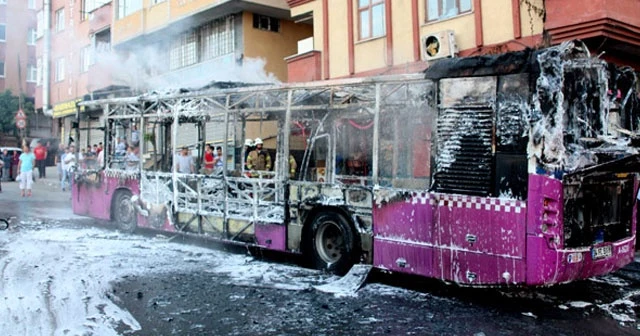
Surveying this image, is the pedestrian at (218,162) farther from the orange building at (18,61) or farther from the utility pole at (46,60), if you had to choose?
the orange building at (18,61)

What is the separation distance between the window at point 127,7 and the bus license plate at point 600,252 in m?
22.2

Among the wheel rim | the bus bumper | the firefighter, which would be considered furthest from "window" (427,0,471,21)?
the bus bumper

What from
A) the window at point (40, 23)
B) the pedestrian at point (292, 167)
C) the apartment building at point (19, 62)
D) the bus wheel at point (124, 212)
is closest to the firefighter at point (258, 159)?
the pedestrian at point (292, 167)

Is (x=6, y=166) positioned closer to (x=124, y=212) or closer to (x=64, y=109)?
(x=64, y=109)

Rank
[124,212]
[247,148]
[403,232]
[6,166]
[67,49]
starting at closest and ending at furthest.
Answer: [403,232]
[247,148]
[124,212]
[6,166]
[67,49]

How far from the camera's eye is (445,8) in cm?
1357

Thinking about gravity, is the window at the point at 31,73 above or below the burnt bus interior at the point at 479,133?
above

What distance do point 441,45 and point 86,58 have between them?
25289mm

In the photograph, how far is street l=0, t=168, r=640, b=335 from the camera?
531 centimetres

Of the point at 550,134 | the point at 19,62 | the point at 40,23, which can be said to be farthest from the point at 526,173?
the point at 19,62

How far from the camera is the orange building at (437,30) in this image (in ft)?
35.2

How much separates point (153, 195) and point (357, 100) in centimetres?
481

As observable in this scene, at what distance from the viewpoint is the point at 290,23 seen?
2194 cm

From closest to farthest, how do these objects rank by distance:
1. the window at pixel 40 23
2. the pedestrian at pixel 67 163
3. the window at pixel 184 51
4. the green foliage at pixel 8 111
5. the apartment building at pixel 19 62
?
the pedestrian at pixel 67 163
the window at pixel 184 51
the window at pixel 40 23
the green foliage at pixel 8 111
the apartment building at pixel 19 62
